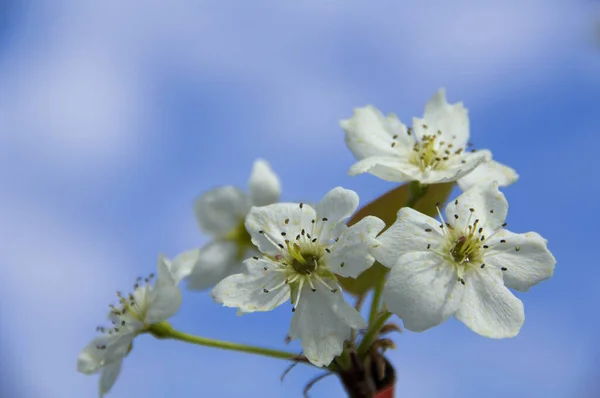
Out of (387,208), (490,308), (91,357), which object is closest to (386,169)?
(387,208)

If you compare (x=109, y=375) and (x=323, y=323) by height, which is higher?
(x=323, y=323)

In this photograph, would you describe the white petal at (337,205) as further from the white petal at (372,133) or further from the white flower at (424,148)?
the white petal at (372,133)

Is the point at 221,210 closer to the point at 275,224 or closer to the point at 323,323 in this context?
the point at 275,224

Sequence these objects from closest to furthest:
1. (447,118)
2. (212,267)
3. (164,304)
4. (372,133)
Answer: (164,304) < (372,133) < (447,118) < (212,267)

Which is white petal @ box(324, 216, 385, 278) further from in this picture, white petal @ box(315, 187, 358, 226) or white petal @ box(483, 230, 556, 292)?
white petal @ box(483, 230, 556, 292)

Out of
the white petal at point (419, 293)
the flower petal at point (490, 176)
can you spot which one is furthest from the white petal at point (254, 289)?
the flower petal at point (490, 176)
